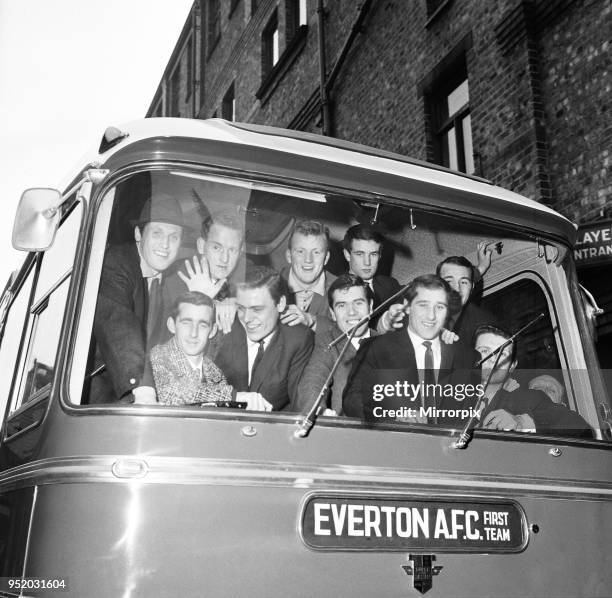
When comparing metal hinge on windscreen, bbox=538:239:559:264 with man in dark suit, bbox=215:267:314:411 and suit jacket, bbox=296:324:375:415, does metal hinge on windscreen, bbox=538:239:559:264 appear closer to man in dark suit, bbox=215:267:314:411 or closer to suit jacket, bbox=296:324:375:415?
suit jacket, bbox=296:324:375:415

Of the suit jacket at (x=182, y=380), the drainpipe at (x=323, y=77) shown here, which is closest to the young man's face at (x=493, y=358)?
the suit jacket at (x=182, y=380)

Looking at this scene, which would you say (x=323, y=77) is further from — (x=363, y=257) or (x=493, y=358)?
(x=493, y=358)

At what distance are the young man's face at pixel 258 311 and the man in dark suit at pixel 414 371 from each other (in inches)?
14.9

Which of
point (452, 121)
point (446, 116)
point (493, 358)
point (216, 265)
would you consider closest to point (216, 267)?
point (216, 265)

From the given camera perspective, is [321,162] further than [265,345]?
Yes

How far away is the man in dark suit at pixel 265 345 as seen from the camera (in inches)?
125

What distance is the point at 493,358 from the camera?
3.68 meters

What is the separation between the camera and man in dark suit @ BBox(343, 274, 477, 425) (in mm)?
3334

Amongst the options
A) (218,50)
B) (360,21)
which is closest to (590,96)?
(360,21)

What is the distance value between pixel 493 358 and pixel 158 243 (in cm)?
155

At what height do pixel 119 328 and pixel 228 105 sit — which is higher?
pixel 228 105

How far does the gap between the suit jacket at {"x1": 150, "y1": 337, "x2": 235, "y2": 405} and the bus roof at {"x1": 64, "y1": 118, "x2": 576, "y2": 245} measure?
0.78 m

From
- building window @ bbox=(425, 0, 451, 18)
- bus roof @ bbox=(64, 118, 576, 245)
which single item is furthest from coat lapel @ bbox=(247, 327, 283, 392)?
building window @ bbox=(425, 0, 451, 18)

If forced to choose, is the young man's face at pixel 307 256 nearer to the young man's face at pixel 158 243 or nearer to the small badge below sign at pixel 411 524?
the young man's face at pixel 158 243
